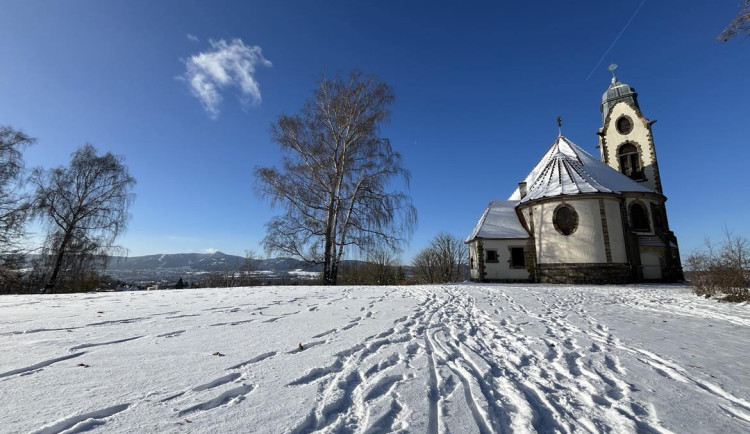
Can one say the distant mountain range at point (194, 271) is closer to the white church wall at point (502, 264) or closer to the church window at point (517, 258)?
the white church wall at point (502, 264)

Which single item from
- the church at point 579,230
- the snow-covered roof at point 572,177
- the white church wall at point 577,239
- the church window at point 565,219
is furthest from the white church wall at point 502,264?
the snow-covered roof at point 572,177

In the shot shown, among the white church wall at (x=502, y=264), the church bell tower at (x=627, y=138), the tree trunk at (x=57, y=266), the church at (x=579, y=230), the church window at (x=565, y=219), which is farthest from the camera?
the church bell tower at (x=627, y=138)

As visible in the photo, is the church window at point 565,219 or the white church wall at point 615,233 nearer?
the white church wall at point 615,233

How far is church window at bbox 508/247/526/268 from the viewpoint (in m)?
19.5

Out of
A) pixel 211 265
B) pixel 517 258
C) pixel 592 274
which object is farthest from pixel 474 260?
pixel 211 265

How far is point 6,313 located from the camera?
467cm

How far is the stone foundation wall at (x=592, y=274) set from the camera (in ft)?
55.8

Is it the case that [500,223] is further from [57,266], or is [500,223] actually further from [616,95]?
[57,266]

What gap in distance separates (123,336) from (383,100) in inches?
550

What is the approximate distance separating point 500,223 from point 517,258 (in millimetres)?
2502

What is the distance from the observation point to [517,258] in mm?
19656

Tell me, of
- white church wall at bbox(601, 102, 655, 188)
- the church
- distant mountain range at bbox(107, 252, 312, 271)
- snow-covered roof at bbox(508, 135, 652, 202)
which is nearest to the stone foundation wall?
the church

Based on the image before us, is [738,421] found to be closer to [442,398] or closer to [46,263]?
[442,398]

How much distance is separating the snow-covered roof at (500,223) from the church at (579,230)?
0.06m
